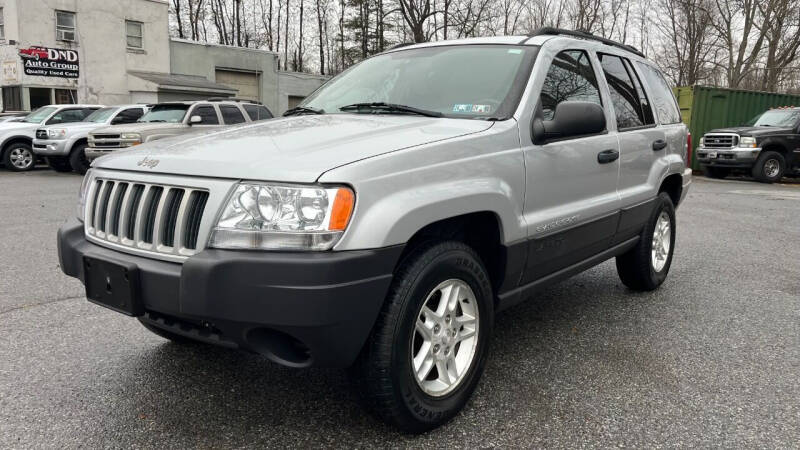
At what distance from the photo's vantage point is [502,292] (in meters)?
2.97

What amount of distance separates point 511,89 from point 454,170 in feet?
2.67

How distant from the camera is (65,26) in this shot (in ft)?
78.3

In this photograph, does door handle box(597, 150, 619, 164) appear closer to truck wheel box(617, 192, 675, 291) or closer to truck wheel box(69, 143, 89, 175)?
truck wheel box(617, 192, 675, 291)

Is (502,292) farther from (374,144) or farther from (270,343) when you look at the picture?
(270,343)

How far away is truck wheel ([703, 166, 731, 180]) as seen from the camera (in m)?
16.5

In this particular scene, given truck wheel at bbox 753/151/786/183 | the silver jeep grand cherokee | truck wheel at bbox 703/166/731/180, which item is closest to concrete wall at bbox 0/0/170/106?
truck wheel at bbox 703/166/731/180

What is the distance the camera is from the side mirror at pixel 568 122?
2953 millimetres

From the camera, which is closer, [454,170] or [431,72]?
[454,170]

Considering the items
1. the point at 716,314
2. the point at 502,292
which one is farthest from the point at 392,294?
the point at 716,314

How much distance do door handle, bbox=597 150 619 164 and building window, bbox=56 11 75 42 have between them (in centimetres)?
2578

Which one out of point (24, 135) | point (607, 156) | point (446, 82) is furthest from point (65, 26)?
point (607, 156)

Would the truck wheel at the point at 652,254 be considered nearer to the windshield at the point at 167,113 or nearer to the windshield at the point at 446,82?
the windshield at the point at 446,82

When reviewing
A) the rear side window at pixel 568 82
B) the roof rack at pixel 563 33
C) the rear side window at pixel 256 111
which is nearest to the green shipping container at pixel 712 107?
the rear side window at pixel 256 111

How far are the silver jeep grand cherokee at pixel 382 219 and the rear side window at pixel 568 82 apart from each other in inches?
0.7
